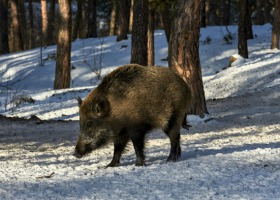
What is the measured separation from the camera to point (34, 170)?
19.8 feet

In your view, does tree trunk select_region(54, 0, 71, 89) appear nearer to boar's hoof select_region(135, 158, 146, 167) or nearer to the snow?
the snow

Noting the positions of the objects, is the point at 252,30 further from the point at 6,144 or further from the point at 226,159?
the point at 226,159

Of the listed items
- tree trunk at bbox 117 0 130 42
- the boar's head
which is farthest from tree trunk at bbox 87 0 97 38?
the boar's head

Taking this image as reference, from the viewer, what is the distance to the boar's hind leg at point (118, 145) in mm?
6255

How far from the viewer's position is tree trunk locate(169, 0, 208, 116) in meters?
10.8

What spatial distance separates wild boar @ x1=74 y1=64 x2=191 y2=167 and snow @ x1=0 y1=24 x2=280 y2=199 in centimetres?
30

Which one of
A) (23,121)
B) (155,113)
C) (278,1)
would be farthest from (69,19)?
(155,113)

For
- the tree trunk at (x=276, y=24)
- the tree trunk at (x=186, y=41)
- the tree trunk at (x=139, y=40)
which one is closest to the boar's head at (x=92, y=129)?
the tree trunk at (x=186, y=41)

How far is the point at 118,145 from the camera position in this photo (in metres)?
6.36

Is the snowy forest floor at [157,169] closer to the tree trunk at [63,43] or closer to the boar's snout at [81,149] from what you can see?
the boar's snout at [81,149]

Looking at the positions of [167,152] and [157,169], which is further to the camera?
[167,152]

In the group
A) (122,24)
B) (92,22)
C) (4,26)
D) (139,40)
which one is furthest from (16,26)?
(139,40)

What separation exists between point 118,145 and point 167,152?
4.26 feet

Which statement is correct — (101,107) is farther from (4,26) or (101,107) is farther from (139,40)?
(4,26)
